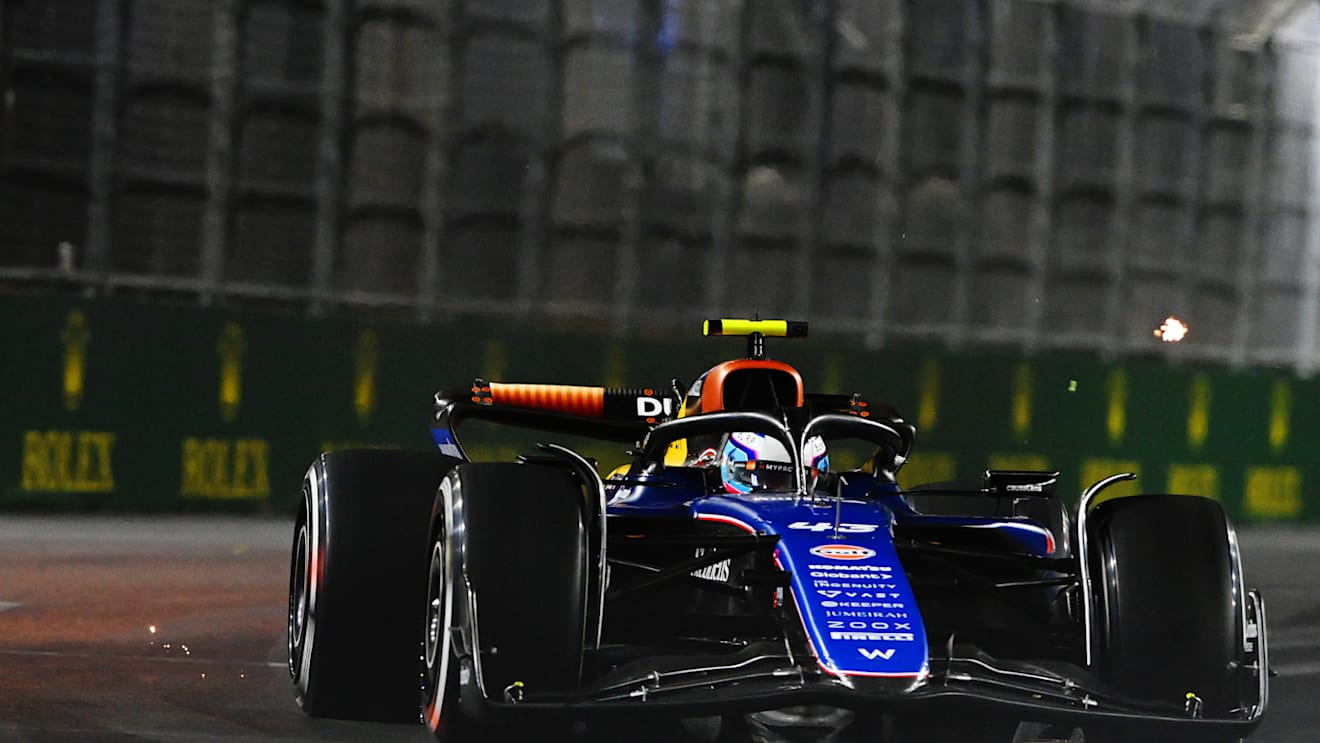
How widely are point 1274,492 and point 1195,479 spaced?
1075mm

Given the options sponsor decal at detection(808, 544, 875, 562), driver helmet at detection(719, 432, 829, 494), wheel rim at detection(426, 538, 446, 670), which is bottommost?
wheel rim at detection(426, 538, 446, 670)

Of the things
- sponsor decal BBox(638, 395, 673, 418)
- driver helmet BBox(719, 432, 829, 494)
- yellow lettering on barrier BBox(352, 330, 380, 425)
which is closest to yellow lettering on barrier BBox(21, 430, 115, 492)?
yellow lettering on barrier BBox(352, 330, 380, 425)

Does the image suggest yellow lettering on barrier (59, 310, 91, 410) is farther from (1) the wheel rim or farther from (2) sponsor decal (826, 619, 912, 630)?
(2) sponsor decal (826, 619, 912, 630)

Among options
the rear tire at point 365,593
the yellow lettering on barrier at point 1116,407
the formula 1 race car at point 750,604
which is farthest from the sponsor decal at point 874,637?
the yellow lettering on barrier at point 1116,407

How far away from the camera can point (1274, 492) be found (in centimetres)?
2038

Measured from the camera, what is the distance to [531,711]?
5.17m

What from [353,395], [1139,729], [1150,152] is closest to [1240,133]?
[1150,152]

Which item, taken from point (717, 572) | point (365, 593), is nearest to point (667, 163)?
point (365, 593)

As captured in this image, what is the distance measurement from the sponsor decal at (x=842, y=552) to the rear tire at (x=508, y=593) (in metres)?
0.67

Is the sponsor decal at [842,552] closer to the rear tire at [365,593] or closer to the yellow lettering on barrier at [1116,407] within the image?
the rear tire at [365,593]

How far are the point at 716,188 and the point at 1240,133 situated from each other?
21.6 feet

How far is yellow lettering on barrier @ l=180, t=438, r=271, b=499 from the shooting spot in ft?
53.6

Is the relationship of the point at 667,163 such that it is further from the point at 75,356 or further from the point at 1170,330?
the point at 1170,330

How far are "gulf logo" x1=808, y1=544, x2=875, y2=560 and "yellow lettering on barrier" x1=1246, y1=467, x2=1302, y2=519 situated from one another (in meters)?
15.4
